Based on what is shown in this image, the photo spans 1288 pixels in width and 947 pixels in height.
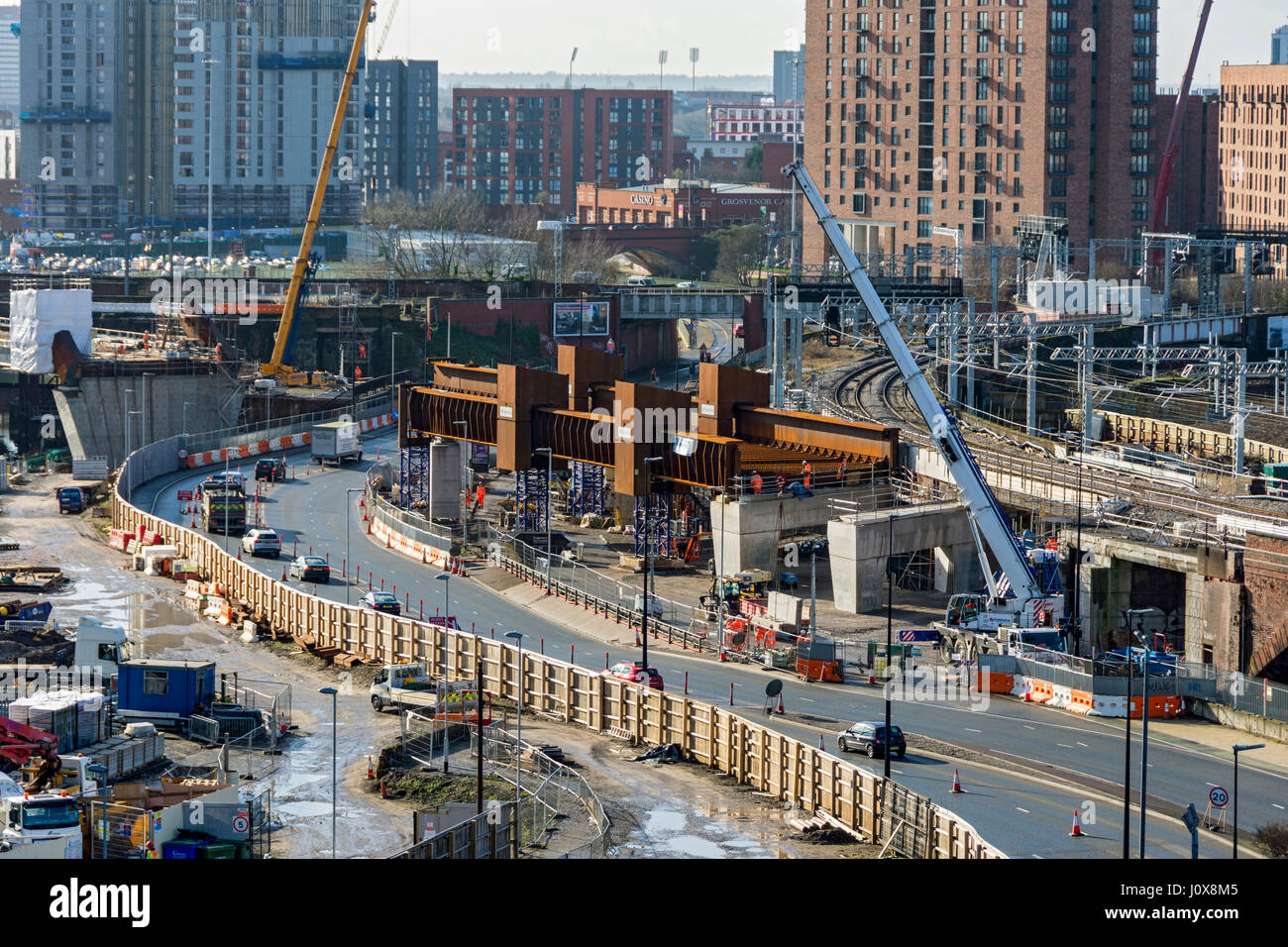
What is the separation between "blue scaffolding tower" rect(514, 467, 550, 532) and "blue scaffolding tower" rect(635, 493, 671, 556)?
4.39m

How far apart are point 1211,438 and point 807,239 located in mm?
68615

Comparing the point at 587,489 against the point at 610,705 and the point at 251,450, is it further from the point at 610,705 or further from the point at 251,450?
the point at 610,705

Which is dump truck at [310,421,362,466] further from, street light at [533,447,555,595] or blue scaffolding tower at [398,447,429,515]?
street light at [533,447,555,595]

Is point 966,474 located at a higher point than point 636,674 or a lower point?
higher

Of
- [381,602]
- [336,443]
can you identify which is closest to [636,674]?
[381,602]

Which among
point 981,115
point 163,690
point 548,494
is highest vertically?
point 981,115

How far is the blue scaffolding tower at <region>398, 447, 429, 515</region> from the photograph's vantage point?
77375 millimetres

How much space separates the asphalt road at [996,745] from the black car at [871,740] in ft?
1.07

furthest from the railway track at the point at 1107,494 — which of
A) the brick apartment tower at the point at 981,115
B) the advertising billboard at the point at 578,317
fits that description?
the brick apartment tower at the point at 981,115

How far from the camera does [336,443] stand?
90.8 metres

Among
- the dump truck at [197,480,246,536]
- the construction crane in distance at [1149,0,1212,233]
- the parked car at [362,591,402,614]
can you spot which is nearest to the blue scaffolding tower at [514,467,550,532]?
the dump truck at [197,480,246,536]

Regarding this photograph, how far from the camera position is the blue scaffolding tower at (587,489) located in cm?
7656

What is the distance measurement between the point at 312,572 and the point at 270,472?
74.5 feet
